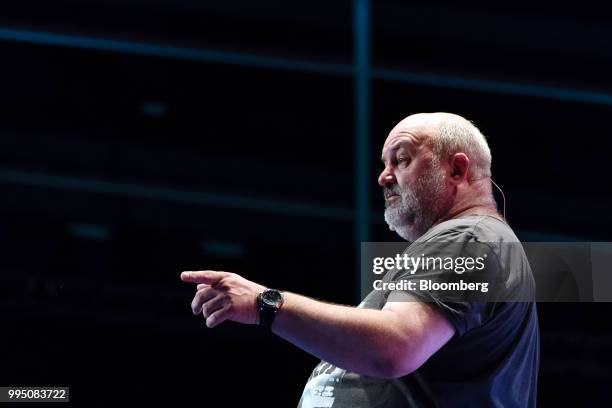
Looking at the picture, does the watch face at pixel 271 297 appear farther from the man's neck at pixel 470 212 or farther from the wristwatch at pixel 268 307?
the man's neck at pixel 470 212

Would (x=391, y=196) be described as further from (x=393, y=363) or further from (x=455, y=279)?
(x=393, y=363)

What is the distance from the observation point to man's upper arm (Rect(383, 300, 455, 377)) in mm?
1396

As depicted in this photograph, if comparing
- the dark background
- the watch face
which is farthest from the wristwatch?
the dark background

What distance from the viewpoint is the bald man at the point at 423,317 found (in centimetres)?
141

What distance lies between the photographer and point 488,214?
68.2 inches

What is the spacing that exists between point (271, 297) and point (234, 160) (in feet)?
13.2

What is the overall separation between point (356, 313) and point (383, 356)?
88mm

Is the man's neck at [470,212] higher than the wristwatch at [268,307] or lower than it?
higher

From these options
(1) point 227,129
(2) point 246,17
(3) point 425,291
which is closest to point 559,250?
(3) point 425,291

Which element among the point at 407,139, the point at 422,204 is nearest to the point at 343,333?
the point at 422,204

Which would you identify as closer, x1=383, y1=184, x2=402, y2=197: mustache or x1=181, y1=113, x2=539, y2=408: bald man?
x1=181, y1=113, x2=539, y2=408: bald man

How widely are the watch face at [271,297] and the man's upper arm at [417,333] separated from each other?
20 cm

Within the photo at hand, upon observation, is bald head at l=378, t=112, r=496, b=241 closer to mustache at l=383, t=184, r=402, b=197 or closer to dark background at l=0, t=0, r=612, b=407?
mustache at l=383, t=184, r=402, b=197

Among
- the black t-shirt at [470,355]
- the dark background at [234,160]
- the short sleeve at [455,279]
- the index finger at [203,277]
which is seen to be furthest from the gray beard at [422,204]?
the dark background at [234,160]
